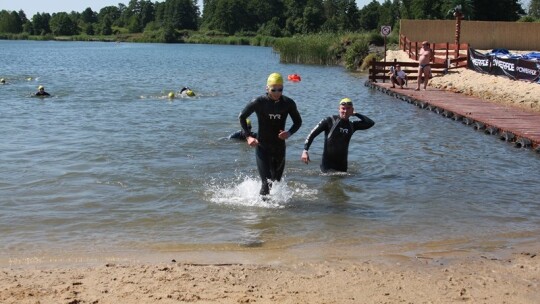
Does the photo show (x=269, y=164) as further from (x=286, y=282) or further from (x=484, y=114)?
(x=484, y=114)

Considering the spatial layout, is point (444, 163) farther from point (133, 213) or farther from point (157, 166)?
point (133, 213)

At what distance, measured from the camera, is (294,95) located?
2803cm

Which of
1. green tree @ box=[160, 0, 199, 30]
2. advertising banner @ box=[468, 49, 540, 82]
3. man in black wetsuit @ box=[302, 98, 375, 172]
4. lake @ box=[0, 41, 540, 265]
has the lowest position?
lake @ box=[0, 41, 540, 265]

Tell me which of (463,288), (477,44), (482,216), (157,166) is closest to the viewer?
(463,288)

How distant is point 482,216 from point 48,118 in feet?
46.9

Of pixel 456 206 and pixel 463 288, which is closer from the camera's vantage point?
pixel 463 288

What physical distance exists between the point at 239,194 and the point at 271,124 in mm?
1666

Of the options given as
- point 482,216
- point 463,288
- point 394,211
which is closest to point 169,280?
point 463,288

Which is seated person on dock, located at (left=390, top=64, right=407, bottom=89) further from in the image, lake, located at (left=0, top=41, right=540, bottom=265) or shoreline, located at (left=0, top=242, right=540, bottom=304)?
shoreline, located at (left=0, top=242, right=540, bottom=304)

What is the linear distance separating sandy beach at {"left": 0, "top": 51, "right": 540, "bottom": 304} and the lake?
29 cm

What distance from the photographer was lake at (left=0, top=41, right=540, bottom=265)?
745cm

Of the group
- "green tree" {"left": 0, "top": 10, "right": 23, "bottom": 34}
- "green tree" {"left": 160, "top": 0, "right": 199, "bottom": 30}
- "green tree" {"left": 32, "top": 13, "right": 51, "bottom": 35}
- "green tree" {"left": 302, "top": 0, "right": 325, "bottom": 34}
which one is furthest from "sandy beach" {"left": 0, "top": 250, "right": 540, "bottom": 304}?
"green tree" {"left": 0, "top": 10, "right": 23, "bottom": 34}

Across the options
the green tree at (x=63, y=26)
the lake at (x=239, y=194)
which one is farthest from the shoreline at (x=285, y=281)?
the green tree at (x=63, y=26)

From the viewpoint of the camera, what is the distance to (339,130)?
10.6 meters
